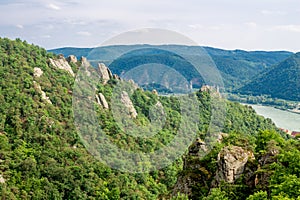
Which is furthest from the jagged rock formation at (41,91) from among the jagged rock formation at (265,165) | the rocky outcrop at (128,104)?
the jagged rock formation at (265,165)

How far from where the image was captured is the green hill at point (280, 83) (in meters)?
104

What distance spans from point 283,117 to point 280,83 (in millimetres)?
37193

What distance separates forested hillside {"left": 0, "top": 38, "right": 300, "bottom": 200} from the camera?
1280 cm

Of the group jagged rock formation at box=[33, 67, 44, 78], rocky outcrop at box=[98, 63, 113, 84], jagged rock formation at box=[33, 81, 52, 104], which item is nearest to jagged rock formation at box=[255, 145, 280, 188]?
jagged rock formation at box=[33, 81, 52, 104]

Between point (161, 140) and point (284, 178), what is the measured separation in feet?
78.9

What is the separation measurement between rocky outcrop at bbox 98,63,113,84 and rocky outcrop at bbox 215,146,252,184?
95.5 ft

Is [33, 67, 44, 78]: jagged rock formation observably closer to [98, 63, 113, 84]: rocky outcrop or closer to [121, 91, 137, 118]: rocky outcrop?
[98, 63, 113, 84]: rocky outcrop

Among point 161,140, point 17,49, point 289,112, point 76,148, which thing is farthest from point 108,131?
point 289,112

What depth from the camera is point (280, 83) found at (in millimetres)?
111375

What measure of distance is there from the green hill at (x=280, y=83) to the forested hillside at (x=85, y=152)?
67.0 meters

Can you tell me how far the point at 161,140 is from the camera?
34281 millimetres

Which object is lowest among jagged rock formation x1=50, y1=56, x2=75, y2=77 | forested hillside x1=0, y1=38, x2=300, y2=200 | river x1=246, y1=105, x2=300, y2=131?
river x1=246, y1=105, x2=300, y2=131

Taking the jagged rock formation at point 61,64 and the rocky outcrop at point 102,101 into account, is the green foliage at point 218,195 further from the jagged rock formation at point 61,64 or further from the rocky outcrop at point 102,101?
the jagged rock formation at point 61,64

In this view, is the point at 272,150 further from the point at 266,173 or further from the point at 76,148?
the point at 76,148
